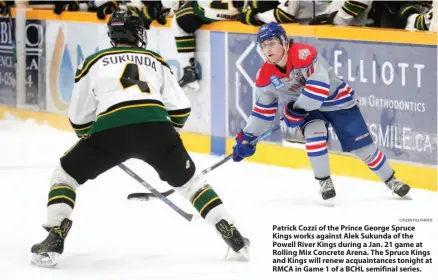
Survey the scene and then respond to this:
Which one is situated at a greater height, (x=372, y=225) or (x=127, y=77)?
(x=127, y=77)

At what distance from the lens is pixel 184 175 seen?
4590mm

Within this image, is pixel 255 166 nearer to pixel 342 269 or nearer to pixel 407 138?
pixel 407 138

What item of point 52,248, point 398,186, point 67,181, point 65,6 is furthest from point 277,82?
point 65,6

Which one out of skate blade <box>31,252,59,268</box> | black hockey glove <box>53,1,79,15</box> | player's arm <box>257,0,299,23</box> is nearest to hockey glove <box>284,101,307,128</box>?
player's arm <box>257,0,299,23</box>

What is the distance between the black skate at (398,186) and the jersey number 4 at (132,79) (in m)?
1.91

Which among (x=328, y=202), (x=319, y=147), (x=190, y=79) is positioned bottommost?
(x=328, y=202)

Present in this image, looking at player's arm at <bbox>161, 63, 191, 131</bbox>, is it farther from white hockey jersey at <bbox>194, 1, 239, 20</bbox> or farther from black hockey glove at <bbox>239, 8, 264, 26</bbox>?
white hockey jersey at <bbox>194, 1, 239, 20</bbox>

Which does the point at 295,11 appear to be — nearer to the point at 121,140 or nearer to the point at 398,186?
the point at 398,186

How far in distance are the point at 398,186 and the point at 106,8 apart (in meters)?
3.44

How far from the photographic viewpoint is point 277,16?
23.8 ft

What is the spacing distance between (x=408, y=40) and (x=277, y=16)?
119 centimetres

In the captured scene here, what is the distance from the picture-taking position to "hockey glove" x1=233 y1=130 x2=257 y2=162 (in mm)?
5840

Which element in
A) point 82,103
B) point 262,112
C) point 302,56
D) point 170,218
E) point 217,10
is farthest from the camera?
point 217,10

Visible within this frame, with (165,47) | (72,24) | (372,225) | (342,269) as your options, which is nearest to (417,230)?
(372,225)
